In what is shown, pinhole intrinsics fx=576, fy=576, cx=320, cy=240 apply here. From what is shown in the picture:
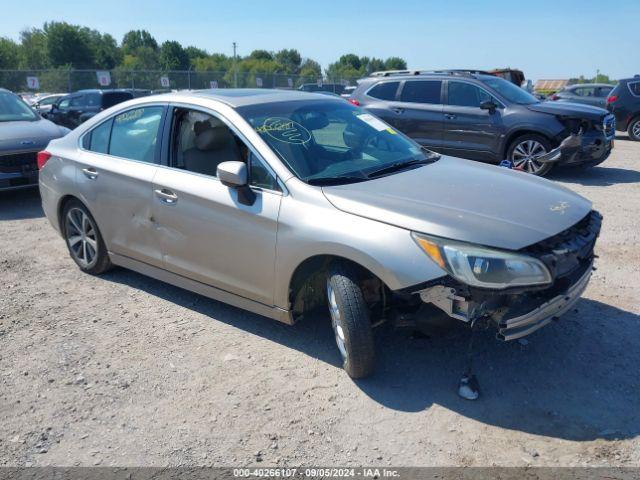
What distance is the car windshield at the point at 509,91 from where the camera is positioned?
402 inches

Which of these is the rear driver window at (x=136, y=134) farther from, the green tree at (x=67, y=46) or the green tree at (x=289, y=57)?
the green tree at (x=289, y=57)

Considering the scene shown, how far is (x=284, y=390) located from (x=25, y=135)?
6.58m

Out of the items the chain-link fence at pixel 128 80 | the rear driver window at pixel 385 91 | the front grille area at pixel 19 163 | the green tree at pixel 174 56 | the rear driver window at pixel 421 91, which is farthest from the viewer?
the green tree at pixel 174 56

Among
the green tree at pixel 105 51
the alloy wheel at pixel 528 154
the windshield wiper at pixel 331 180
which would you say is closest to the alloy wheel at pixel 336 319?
the windshield wiper at pixel 331 180

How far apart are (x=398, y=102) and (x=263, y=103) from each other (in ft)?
24.0

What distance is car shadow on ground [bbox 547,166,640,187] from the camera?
974 centimetres

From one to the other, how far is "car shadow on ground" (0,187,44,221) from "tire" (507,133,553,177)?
7543 millimetres

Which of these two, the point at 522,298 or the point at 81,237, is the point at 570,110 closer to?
the point at 522,298

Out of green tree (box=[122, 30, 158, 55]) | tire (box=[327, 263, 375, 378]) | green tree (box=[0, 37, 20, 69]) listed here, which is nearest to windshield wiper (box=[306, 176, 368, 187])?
tire (box=[327, 263, 375, 378])

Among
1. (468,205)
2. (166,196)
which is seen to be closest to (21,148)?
(166,196)

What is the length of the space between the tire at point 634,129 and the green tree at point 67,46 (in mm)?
67508

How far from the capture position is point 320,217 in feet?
11.4

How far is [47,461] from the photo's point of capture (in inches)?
117

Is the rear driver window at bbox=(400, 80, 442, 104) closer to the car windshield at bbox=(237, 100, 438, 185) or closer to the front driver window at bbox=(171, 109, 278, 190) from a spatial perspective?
the car windshield at bbox=(237, 100, 438, 185)
